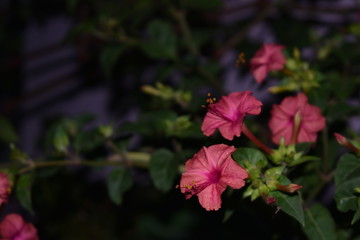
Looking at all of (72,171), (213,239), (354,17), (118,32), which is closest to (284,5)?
(354,17)

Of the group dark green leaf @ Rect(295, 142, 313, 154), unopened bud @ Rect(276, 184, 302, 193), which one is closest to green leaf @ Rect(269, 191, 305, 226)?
unopened bud @ Rect(276, 184, 302, 193)

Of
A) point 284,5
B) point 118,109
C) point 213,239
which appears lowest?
point 213,239

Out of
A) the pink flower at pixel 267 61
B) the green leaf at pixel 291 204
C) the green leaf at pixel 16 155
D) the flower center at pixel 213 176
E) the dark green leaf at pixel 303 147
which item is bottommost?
the green leaf at pixel 16 155

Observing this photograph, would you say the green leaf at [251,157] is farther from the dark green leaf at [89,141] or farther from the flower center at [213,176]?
the dark green leaf at [89,141]

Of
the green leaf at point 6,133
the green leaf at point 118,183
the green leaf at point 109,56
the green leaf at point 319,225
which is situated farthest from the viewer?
the green leaf at point 6,133

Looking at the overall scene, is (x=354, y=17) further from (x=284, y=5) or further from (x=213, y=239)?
(x=213, y=239)

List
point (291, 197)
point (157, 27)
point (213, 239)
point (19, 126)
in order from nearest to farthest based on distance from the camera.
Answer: point (291, 197), point (157, 27), point (213, 239), point (19, 126)

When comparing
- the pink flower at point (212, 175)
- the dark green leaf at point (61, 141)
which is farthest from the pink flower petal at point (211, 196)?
the dark green leaf at point (61, 141)
